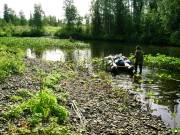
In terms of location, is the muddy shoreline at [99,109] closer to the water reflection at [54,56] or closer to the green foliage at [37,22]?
the water reflection at [54,56]

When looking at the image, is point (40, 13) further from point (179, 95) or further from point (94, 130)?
point (94, 130)

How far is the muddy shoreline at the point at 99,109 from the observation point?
13.3 m

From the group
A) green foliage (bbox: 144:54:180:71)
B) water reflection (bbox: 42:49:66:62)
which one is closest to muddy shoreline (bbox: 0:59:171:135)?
green foliage (bbox: 144:54:180:71)

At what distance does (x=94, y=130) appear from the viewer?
12812mm

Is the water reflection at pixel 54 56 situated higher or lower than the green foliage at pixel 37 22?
lower

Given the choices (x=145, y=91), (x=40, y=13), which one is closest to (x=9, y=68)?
(x=145, y=91)

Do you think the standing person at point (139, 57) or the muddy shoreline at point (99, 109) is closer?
the muddy shoreline at point (99, 109)

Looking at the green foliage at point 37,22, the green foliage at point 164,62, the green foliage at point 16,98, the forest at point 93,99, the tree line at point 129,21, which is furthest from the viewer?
the green foliage at point 37,22

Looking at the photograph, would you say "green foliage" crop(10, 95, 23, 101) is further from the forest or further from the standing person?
the standing person

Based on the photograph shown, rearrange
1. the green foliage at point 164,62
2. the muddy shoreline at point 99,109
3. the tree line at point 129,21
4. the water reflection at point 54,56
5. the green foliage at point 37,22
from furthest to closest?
1. the green foliage at point 37,22
2. the tree line at point 129,21
3. the water reflection at point 54,56
4. the green foliage at point 164,62
5. the muddy shoreline at point 99,109

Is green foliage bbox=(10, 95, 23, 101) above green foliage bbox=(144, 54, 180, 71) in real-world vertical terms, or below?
above

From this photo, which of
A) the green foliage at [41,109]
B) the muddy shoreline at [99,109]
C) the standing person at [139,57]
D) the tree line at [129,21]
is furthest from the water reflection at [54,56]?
the tree line at [129,21]

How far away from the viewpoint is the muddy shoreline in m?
13.3

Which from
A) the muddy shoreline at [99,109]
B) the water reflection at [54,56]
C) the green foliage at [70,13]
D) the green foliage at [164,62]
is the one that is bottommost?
the water reflection at [54,56]
